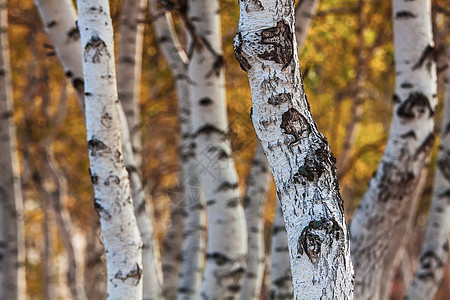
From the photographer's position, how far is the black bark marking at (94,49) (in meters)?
3.44

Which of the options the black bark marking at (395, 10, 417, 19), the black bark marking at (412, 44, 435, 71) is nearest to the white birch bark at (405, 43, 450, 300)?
the black bark marking at (412, 44, 435, 71)

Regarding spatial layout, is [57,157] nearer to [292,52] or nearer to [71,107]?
[71,107]

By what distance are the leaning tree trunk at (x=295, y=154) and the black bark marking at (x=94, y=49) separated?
1.31m

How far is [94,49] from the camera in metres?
3.45

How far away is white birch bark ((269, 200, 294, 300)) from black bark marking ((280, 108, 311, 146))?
2719mm

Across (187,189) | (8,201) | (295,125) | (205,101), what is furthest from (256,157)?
(295,125)

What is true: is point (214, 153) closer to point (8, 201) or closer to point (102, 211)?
point (102, 211)

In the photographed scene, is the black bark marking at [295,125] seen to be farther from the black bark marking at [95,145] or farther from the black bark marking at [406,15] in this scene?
the black bark marking at [406,15]

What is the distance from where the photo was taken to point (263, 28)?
2.38 meters

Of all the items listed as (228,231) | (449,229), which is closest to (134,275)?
(228,231)

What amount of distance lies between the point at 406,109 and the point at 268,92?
2.00 meters

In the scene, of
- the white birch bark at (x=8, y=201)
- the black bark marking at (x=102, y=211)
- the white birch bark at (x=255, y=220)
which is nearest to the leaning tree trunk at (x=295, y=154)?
the black bark marking at (x=102, y=211)

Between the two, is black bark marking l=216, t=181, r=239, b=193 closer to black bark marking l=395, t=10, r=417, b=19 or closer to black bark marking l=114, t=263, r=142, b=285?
black bark marking l=114, t=263, r=142, b=285

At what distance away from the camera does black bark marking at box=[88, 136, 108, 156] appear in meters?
3.44
